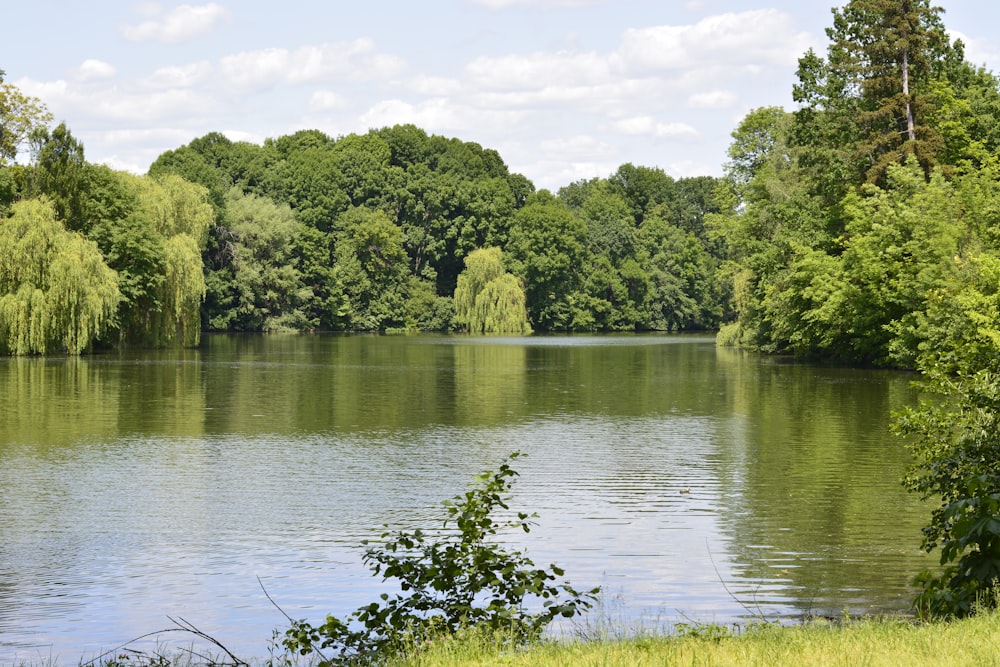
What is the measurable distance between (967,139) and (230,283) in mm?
61791

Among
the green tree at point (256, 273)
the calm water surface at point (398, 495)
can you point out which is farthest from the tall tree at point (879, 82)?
the green tree at point (256, 273)

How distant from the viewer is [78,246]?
5459cm

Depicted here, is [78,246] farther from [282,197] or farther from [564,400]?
[282,197]

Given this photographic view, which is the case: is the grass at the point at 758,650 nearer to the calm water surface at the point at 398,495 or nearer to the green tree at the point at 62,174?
the calm water surface at the point at 398,495

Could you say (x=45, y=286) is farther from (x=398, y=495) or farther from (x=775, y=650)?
(x=775, y=650)

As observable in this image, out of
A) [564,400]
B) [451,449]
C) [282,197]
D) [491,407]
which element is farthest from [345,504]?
[282,197]

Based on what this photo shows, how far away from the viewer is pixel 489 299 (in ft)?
337

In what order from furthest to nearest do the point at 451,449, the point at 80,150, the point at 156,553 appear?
the point at 80,150 < the point at 451,449 < the point at 156,553

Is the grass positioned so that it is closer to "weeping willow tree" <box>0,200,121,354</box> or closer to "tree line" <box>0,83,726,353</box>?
"weeping willow tree" <box>0,200,121,354</box>

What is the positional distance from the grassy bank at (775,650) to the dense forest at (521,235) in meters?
4.92

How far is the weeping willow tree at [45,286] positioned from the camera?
52.9 m

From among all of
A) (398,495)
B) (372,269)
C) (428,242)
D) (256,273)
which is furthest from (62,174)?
(428,242)

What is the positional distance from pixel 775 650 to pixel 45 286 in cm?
5073

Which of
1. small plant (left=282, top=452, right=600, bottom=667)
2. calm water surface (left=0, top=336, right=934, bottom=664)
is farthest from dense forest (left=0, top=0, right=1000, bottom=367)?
small plant (left=282, top=452, right=600, bottom=667)
